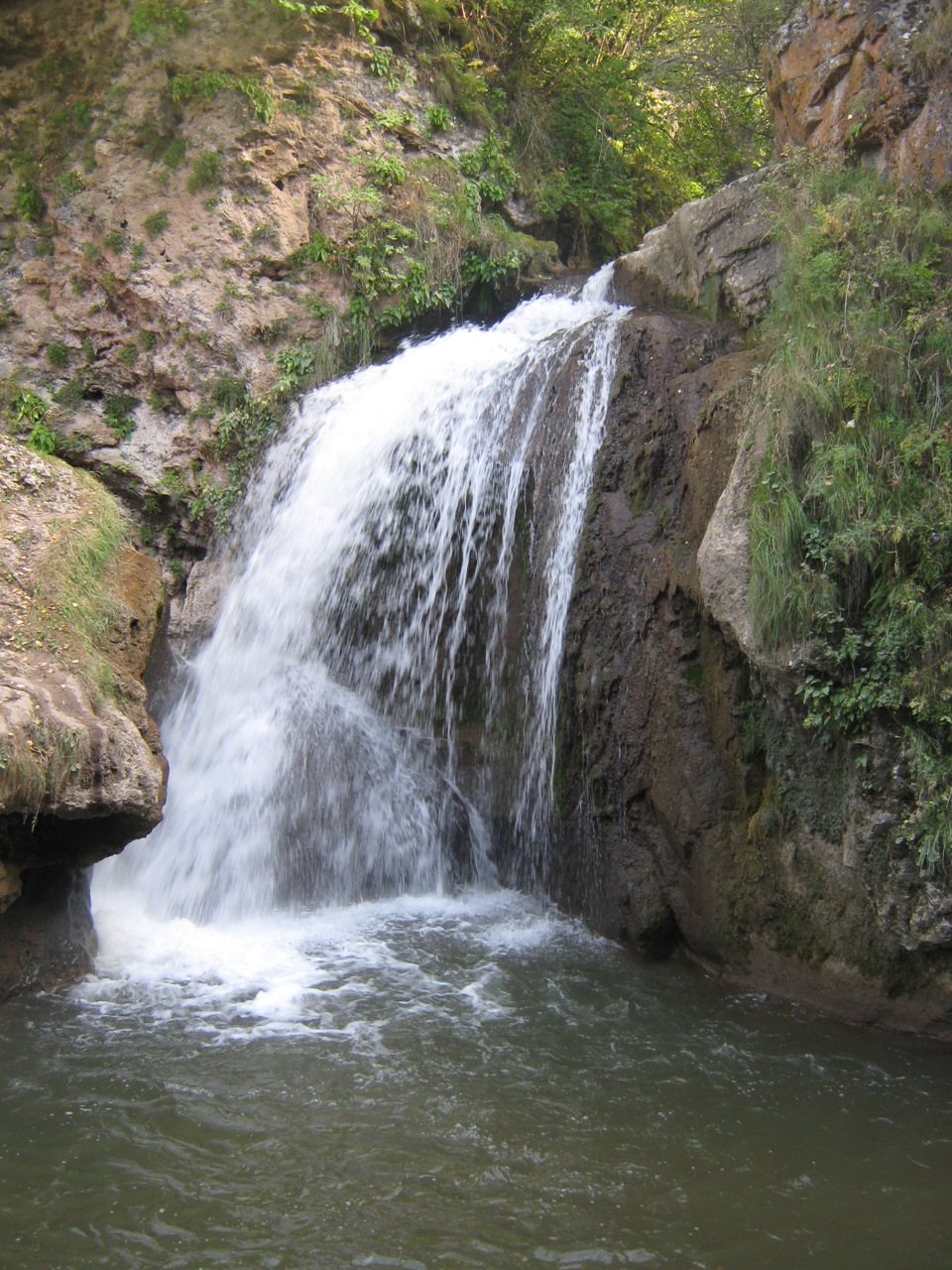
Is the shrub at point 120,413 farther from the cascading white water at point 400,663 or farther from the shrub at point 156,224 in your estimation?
the cascading white water at point 400,663

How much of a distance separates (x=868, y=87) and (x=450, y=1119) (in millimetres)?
7576

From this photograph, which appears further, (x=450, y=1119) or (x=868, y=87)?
(x=868, y=87)

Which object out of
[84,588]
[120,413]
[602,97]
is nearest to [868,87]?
[84,588]

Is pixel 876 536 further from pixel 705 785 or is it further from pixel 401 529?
pixel 401 529

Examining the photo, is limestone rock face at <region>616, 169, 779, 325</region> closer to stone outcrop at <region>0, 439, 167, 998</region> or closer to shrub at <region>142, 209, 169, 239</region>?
stone outcrop at <region>0, 439, 167, 998</region>

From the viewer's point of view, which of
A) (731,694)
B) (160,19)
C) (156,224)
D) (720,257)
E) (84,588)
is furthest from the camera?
(160,19)

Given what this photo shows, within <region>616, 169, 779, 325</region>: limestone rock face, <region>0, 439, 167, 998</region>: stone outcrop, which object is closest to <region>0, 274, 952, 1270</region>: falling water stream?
<region>0, 439, 167, 998</region>: stone outcrop

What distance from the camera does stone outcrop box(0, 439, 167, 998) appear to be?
5.82 metres

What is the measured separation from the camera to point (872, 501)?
5637 millimetres

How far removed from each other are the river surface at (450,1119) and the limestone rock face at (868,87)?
5796mm

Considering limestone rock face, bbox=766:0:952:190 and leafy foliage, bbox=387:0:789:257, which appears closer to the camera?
limestone rock face, bbox=766:0:952:190

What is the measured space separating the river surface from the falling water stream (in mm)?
17

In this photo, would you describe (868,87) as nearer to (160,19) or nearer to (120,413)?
(120,413)

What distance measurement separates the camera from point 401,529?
8.55 m
